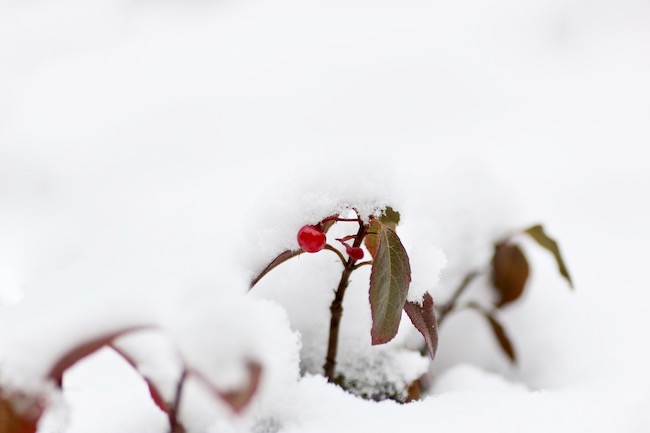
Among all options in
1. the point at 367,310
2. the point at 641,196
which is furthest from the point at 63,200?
the point at 641,196

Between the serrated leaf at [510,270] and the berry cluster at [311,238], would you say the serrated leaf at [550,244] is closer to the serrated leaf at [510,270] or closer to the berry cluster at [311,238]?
the serrated leaf at [510,270]

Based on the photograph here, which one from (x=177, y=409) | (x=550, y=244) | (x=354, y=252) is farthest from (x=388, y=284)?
(x=550, y=244)

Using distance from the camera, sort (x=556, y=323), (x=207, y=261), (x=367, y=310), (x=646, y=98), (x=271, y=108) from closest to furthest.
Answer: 1. (x=207, y=261)
2. (x=367, y=310)
3. (x=556, y=323)
4. (x=271, y=108)
5. (x=646, y=98)

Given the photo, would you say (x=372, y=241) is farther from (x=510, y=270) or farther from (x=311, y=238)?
(x=510, y=270)

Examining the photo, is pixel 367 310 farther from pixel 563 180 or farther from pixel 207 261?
pixel 563 180

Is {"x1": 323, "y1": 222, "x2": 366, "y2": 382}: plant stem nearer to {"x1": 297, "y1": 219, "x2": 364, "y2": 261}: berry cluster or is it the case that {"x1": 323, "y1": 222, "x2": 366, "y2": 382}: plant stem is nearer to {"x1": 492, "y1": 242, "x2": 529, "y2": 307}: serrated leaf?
{"x1": 297, "y1": 219, "x2": 364, "y2": 261}: berry cluster

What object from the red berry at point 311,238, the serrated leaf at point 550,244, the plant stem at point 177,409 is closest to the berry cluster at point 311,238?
the red berry at point 311,238
